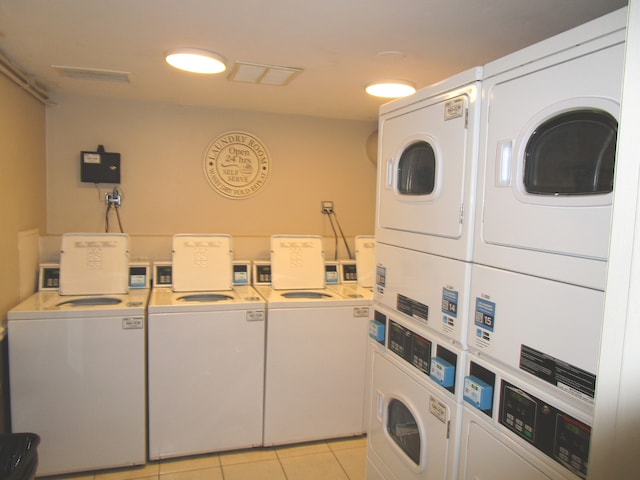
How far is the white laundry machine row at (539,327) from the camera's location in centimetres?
108

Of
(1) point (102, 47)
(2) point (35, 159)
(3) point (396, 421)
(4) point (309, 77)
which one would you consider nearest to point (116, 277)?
(2) point (35, 159)

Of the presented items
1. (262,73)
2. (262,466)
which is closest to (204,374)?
(262,466)

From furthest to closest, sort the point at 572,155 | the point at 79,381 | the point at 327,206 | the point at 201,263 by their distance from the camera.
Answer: the point at 327,206 → the point at 201,263 → the point at 79,381 → the point at 572,155

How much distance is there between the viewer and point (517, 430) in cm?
130

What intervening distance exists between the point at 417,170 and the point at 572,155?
74 cm

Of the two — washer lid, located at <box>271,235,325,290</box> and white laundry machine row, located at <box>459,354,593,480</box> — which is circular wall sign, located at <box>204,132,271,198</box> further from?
white laundry machine row, located at <box>459,354,593,480</box>

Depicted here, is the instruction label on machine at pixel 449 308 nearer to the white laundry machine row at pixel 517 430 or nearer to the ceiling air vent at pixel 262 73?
the white laundry machine row at pixel 517 430

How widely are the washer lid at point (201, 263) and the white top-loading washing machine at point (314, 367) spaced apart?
437 millimetres

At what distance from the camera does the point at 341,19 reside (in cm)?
180

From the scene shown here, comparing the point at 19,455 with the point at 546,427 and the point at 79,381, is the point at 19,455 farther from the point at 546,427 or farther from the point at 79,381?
the point at 546,427

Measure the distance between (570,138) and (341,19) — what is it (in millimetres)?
1062

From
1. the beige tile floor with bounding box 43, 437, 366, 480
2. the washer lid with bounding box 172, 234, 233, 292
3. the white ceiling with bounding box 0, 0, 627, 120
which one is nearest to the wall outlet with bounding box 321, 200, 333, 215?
the washer lid with bounding box 172, 234, 233, 292

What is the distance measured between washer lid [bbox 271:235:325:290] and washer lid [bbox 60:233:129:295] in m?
1.07

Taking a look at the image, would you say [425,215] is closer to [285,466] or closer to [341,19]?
[341,19]
